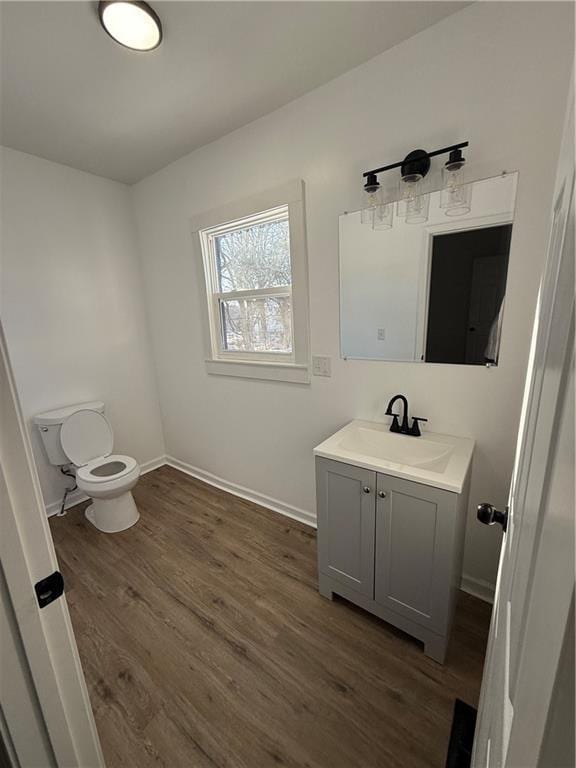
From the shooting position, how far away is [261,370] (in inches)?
87.7

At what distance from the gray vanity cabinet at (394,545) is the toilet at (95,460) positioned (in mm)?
1486

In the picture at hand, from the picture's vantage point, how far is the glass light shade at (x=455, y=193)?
4.47 ft

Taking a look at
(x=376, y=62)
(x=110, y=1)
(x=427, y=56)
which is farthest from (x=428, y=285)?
(x=110, y=1)

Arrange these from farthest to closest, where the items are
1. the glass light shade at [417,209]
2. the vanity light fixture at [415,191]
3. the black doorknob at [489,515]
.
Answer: the glass light shade at [417,209], the vanity light fixture at [415,191], the black doorknob at [489,515]

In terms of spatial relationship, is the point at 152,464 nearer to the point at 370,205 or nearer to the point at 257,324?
the point at 257,324

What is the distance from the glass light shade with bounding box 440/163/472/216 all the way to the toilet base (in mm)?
2635

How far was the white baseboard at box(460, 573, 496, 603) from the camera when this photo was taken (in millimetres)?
1606

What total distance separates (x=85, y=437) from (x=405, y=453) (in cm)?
233

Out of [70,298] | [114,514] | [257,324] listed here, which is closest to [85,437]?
[114,514]

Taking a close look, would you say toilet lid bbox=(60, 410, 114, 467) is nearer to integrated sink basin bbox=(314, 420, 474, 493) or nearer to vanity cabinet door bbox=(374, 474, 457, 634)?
integrated sink basin bbox=(314, 420, 474, 493)

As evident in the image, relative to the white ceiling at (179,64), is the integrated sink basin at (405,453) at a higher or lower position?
lower

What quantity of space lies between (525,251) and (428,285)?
0.39 meters

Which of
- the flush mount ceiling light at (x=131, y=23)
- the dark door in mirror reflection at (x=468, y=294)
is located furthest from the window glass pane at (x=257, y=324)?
the flush mount ceiling light at (x=131, y=23)

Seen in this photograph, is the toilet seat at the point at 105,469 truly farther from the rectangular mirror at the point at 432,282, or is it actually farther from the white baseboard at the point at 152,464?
the rectangular mirror at the point at 432,282
